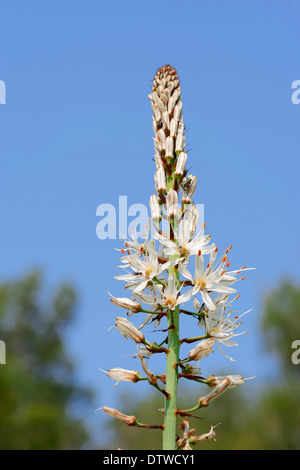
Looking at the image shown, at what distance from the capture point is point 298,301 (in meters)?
52.3

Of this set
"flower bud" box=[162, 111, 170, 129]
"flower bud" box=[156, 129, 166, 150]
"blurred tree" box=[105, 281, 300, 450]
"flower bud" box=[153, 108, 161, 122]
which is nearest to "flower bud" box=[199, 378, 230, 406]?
"flower bud" box=[156, 129, 166, 150]

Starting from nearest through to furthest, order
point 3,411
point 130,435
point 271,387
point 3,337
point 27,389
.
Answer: point 3,411, point 271,387, point 27,389, point 3,337, point 130,435

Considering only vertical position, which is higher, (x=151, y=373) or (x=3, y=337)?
(x=3, y=337)

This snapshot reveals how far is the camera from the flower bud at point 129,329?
5.27 m

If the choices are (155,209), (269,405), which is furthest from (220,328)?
(269,405)

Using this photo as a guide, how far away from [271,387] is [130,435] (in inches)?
843

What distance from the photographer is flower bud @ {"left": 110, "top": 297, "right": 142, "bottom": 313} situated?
5.33 metres

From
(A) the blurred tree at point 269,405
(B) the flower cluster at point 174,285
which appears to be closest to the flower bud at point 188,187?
(B) the flower cluster at point 174,285

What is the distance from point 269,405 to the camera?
159 feet

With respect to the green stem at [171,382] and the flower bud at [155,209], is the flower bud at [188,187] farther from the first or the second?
the green stem at [171,382]

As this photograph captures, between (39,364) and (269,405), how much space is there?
22377mm

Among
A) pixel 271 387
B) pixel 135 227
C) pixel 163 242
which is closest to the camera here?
pixel 163 242
